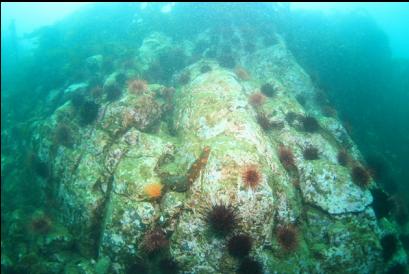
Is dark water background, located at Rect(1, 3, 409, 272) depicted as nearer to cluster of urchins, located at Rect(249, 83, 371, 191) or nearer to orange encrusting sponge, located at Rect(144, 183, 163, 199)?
cluster of urchins, located at Rect(249, 83, 371, 191)

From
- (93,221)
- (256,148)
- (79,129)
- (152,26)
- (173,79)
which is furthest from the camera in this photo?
(152,26)

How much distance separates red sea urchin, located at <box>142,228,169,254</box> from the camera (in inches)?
439

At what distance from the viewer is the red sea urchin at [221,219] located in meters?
10.1

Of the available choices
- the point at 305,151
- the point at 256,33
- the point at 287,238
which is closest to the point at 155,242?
the point at 287,238

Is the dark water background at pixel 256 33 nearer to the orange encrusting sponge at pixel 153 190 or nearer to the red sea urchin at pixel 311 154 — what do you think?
the red sea urchin at pixel 311 154

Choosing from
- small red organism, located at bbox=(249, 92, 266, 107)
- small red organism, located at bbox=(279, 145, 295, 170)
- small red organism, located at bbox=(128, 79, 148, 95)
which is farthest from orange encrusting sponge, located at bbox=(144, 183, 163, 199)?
small red organism, located at bbox=(249, 92, 266, 107)

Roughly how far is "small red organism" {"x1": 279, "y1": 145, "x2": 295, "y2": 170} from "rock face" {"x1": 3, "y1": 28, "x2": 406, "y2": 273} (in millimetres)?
157

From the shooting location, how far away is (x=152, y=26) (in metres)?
33.0

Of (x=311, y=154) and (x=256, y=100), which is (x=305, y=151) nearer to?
(x=311, y=154)

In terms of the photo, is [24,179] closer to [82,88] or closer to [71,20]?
[82,88]

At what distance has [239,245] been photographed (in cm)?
1034

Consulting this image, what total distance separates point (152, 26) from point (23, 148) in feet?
65.5

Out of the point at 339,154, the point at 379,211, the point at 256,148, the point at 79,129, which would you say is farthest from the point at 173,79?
the point at 379,211

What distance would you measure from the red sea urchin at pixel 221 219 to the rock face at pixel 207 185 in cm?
39
